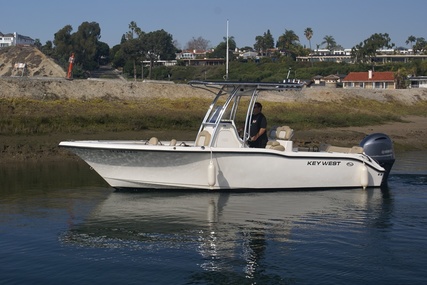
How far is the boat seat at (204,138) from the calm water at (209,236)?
47.0 inches

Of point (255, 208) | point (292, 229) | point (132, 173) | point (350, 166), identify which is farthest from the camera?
point (350, 166)

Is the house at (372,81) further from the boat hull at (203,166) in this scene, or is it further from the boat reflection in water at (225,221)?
the boat reflection in water at (225,221)

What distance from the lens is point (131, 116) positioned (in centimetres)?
2864

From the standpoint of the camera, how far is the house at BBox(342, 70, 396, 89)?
78312 millimetres

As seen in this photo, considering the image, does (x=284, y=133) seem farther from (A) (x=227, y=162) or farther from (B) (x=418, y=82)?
(B) (x=418, y=82)

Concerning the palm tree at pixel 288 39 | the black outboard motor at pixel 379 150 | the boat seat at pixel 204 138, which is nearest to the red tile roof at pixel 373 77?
the palm tree at pixel 288 39

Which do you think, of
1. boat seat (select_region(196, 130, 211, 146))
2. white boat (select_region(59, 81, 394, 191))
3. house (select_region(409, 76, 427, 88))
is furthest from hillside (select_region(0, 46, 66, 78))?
house (select_region(409, 76, 427, 88))

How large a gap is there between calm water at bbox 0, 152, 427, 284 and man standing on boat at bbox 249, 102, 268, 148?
124 cm

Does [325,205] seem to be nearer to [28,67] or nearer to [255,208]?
[255,208]

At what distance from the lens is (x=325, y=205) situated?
16.1 meters

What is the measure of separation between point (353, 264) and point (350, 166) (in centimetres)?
719

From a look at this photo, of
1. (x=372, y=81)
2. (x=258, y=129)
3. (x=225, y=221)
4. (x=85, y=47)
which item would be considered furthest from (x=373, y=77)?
(x=225, y=221)

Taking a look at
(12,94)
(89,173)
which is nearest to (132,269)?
(89,173)

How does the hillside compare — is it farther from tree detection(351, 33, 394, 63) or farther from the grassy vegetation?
tree detection(351, 33, 394, 63)
